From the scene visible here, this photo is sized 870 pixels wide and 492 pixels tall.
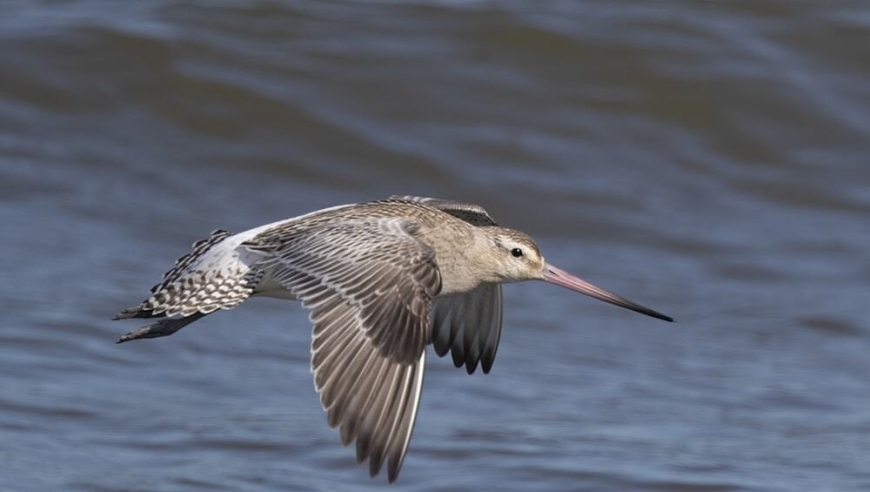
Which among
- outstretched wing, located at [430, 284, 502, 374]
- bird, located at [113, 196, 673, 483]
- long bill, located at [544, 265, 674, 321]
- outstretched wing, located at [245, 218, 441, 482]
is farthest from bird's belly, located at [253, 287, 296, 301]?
long bill, located at [544, 265, 674, 321]

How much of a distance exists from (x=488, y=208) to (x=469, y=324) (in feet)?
12.4

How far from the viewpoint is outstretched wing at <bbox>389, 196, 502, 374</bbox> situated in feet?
19.6

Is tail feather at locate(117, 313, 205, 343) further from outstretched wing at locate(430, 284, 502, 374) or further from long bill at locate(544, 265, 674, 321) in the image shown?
long bill at locate(544, 265, 674, 321)

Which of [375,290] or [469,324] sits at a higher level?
[375,290]

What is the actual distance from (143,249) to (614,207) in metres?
3.07

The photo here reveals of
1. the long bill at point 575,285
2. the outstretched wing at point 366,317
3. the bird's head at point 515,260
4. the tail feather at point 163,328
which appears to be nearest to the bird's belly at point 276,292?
the outstretched wing at point 366,317

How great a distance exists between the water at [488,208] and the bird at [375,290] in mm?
821

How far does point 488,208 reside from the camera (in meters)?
9.73

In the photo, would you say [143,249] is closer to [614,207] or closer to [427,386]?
[427,386]

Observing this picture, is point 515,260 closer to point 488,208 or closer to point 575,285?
point 575,285

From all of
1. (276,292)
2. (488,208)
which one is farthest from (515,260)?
(488,208)

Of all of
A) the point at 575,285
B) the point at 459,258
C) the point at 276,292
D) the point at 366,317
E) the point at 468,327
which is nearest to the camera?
the point at 366,317

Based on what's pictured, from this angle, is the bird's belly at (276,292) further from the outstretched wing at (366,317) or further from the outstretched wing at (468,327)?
the outstretched wing at (468,327)

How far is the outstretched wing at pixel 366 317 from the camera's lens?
13.9ft
